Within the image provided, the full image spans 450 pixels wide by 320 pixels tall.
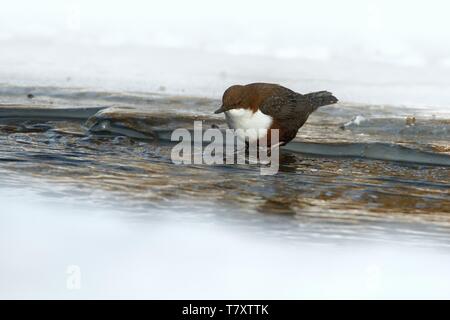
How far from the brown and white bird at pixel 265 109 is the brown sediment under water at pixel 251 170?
21 centimetres

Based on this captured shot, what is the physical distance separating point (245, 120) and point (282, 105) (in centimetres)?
49

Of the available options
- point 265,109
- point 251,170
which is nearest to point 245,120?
point 265,109

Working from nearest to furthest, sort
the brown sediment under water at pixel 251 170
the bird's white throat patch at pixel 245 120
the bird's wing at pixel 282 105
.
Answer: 1. the brown sediment under water at pixel 251 170
2. the bird's white throat patch at pixel 245 120
3. the bird's wing at pixel 282 105

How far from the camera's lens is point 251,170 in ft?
20.6

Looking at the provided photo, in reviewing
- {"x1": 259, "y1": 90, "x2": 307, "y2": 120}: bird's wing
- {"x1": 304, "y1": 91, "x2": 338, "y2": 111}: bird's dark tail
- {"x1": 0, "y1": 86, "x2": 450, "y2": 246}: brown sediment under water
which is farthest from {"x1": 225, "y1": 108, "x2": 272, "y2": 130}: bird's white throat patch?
{"x1": 304, "y1": 91, "x2": 338, "y2": 111}: bird's dark tail

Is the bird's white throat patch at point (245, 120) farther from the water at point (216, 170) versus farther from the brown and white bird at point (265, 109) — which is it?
the water at point (216, 170)

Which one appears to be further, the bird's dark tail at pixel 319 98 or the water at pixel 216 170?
the bird's dark tail at pixel 319 98

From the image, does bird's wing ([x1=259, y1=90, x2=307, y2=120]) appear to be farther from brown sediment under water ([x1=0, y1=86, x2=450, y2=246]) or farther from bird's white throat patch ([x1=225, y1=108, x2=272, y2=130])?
brown sediment under water ([x1=0, y1=86, x2=450, y2=246])

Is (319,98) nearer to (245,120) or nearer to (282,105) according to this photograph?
(282,105)

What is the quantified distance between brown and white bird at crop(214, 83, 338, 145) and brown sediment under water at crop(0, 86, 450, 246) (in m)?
0.21

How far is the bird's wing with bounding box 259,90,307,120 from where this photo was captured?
24.3 ft

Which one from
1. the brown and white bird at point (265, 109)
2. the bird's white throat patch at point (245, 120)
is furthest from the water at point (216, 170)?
the bird's white throat patch at point (245, 120)

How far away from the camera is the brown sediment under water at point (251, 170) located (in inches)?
190

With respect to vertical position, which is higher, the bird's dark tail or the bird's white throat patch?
the bird's dark tail
